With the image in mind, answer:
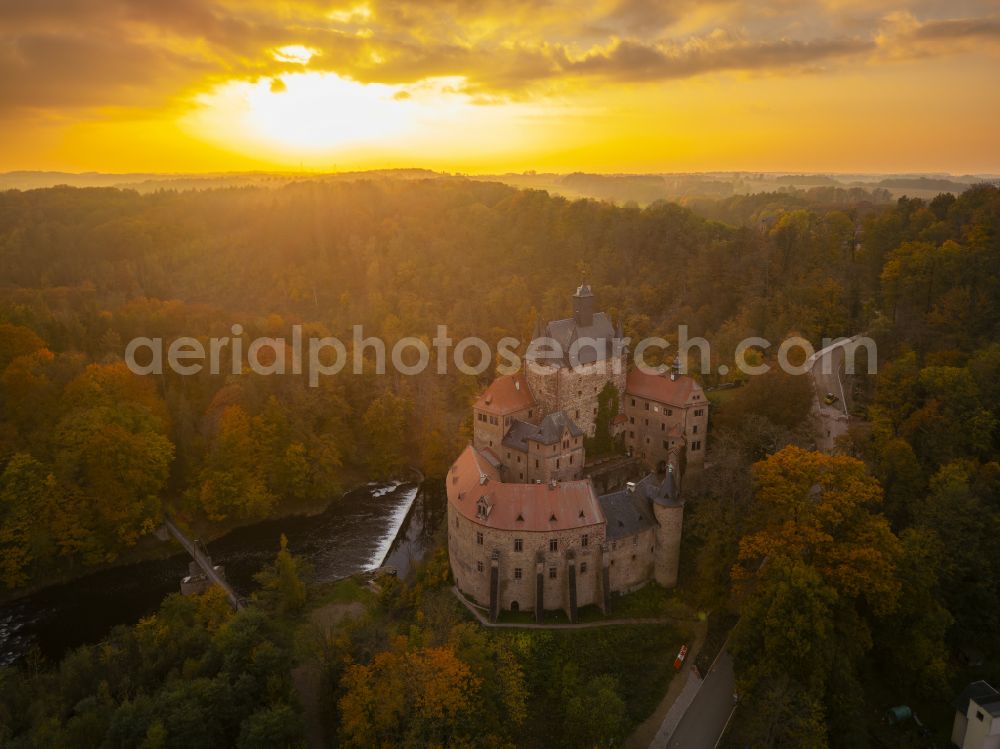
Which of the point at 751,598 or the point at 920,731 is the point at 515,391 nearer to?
the point at 751,598

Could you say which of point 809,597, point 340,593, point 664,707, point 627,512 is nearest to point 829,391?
point 627,512

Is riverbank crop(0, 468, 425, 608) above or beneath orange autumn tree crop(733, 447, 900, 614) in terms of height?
beneath

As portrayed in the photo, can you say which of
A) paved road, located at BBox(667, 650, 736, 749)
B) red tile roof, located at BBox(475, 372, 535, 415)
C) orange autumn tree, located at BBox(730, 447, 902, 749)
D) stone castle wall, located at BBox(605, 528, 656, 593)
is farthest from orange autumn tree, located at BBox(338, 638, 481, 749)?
red tile roof, located at BBox(475, 372, 535, 415)

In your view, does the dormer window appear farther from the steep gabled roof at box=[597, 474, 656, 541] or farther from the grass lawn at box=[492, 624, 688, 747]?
the steep gabled roof at box=[597, 474, 656, 541]

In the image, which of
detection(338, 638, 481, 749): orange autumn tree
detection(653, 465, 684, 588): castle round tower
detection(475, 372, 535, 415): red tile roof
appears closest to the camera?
detection(338, 638, 481, 749): orange autumn tree

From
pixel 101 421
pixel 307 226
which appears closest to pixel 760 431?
pixel 101 421

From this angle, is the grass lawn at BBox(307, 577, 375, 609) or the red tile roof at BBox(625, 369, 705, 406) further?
the red tile roof at BBox(625, 369, 705, 406)
